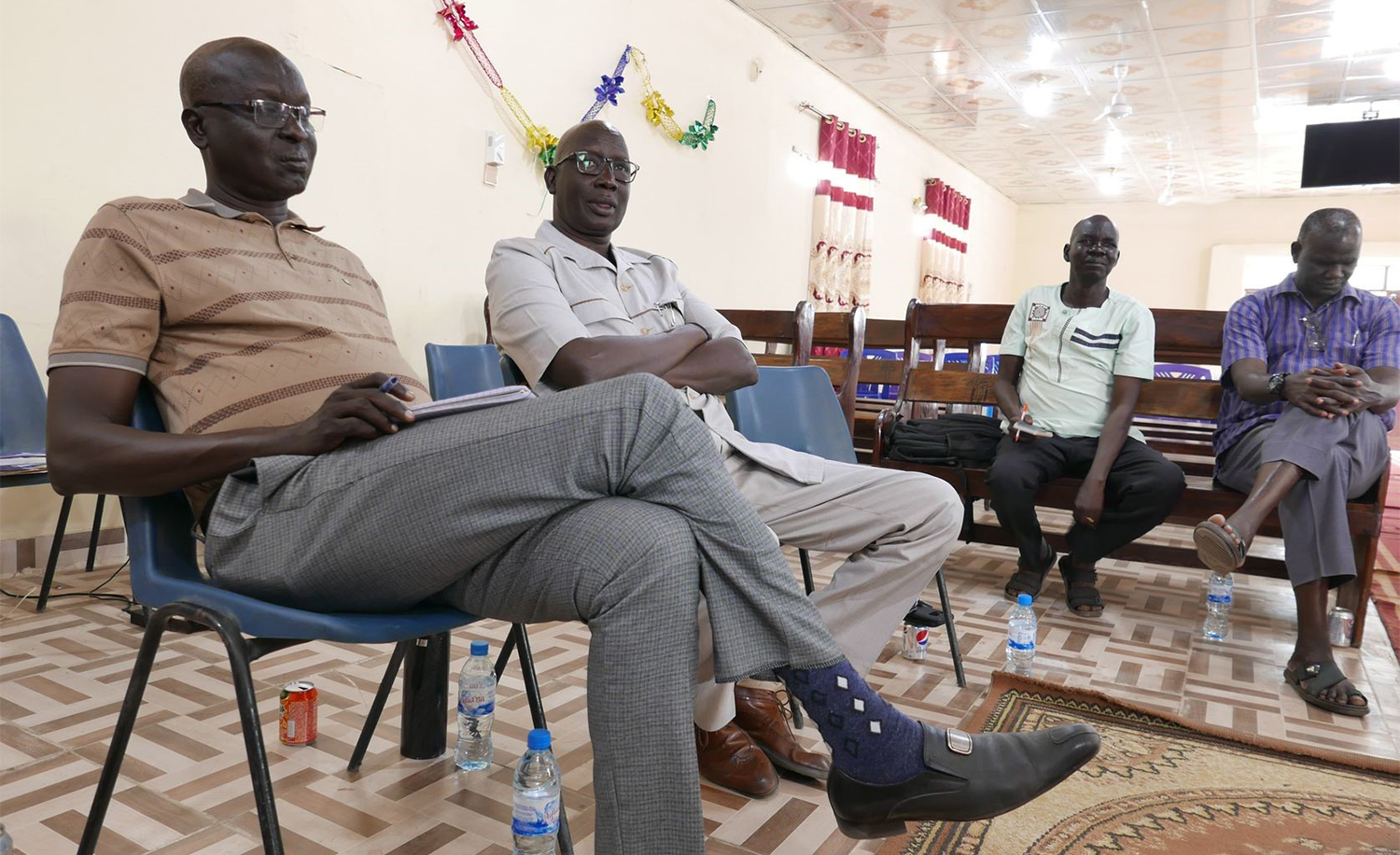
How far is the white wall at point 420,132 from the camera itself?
2.71 metres

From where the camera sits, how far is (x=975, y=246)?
10.7 metres

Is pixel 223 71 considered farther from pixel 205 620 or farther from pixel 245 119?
pixel 205 620

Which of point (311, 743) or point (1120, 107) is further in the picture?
point (1120, 107)

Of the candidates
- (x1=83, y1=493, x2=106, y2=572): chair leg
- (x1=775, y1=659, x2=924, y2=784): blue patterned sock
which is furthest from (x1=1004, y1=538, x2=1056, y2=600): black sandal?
(x1=83, y1=493, x2=106, y2=572): chair leg

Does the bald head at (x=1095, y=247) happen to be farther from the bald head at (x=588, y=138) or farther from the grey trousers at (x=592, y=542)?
the grey trousers at (x=592, y=542)

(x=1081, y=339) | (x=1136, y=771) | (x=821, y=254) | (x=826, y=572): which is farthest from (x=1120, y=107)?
(x=1136, y=771)

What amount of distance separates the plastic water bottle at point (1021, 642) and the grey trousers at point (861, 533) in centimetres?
77

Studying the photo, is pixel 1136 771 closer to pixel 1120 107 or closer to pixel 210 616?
pixel 210 616

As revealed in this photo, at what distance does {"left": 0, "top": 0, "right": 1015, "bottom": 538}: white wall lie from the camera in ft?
8.87

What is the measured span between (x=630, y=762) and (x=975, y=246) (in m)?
10.5

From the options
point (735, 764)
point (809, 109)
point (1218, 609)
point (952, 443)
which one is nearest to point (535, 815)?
point (735, 764)

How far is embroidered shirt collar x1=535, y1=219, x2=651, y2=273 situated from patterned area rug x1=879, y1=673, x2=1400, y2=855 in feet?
3.82

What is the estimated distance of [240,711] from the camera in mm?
950

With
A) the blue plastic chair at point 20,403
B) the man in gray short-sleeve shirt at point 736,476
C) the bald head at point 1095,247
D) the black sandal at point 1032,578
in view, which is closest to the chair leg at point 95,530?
the blue plastic chair at point 20,403
